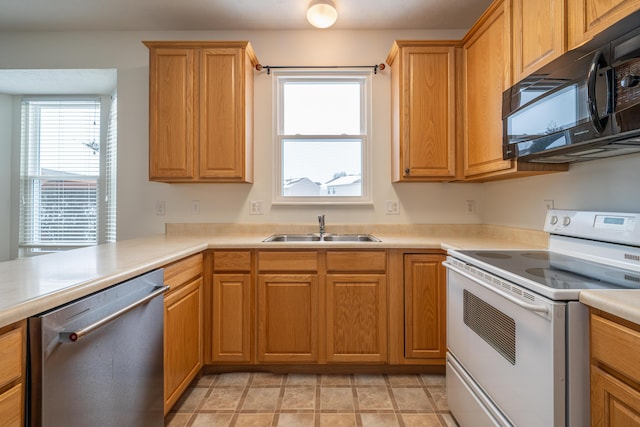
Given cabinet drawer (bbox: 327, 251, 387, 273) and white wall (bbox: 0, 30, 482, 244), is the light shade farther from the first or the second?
cabinet drawer (bbox: 327, 251, 387, 273)

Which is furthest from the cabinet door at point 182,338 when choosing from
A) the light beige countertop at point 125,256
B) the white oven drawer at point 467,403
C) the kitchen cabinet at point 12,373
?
the white oven drawer at point 467,403

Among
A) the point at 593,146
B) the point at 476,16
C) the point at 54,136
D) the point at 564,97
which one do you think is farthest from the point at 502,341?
the point at 54,136

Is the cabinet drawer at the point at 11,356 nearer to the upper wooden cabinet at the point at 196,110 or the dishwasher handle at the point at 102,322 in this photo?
the dishwasher handle at the point at 102,322

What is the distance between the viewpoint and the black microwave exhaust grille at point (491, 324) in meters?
1.14

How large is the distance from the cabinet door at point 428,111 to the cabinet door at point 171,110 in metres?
1.58

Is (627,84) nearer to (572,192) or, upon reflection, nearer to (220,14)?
(572,192)

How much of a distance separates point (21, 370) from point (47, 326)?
11 centimetres

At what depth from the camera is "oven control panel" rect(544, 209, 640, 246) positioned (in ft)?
4.09

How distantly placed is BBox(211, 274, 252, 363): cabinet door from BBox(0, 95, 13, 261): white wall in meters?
2.34

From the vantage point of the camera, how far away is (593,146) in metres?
1.24

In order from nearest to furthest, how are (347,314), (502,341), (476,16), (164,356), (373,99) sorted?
(502,341), (164,356), (347,314), (476,16), (373,99)

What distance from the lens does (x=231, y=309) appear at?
2039 mm

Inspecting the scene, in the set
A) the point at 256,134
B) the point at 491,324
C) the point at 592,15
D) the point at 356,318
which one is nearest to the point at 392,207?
the point at 356,318

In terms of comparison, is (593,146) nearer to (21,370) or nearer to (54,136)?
(21,370)
